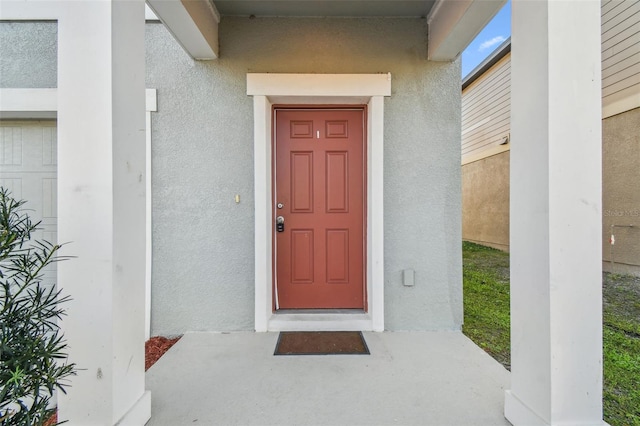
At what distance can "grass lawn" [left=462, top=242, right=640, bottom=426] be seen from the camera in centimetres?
210

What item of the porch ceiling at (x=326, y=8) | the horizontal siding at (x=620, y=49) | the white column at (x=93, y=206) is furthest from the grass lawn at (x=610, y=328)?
the porch ceiling at (x=326, y=8)

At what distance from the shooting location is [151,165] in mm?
3135

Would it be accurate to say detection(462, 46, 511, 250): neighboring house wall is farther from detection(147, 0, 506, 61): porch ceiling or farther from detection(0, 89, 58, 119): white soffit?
detection(0, 89, 58, 119): white soffit

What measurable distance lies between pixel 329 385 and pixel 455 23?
2.93 metres

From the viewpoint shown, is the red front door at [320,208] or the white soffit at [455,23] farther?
the red front door at [320,208]

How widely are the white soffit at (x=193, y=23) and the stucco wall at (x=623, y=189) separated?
5913mm

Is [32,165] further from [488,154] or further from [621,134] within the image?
[488,154]

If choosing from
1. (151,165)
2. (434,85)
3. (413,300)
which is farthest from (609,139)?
(151,165)

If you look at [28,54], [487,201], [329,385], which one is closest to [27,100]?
[28,54]

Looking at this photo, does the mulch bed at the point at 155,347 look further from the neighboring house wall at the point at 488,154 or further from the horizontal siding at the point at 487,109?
the horizontal siding at the point at 487,109

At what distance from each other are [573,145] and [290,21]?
266 cm

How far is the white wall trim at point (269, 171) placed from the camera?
120 inches

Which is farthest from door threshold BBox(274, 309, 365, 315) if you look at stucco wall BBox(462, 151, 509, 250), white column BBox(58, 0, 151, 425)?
stucco wall BBox(462, 151, 509, 250)

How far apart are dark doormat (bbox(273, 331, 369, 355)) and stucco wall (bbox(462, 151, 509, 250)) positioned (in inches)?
260
